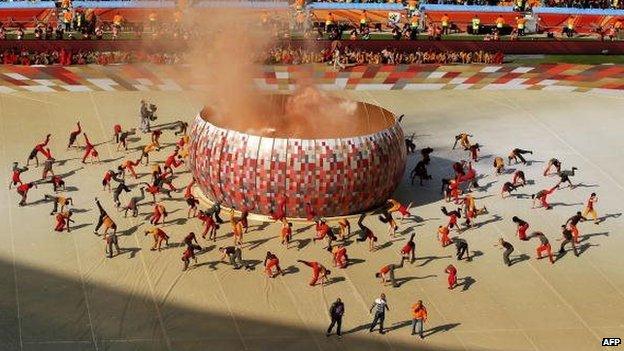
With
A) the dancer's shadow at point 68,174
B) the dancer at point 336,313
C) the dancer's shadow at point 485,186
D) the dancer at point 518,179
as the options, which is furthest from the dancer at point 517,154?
the dancer's shadow at point 68,174

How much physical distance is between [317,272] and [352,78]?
27662 millimetres

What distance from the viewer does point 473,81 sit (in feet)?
191

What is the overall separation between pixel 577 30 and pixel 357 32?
15496mm

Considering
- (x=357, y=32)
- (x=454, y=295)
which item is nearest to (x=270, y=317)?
(x=454, y=295)

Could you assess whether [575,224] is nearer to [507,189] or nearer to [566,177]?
[507,189]

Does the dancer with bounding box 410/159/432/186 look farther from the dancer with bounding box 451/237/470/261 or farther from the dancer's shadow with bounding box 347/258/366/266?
the dancer's shadow with bounding box 347/258/366/266

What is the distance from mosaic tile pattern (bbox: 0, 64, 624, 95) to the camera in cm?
5469

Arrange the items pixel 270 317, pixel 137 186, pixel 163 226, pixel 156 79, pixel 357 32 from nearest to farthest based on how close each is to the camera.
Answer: pixel 270 317 < pixel 163 226 < pixel 137 186 < pixel 156 79 < pixel 357 32

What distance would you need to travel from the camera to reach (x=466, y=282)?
33000 mm

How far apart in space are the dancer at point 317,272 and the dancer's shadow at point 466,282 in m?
4.11

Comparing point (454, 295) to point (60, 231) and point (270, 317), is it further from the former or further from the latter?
point (60, 231)

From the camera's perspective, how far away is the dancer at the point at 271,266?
32500 millimetres

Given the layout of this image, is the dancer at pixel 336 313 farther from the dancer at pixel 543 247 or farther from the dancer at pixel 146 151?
the dancer at pixel 146 151

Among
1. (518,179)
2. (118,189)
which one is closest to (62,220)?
(118,189)
